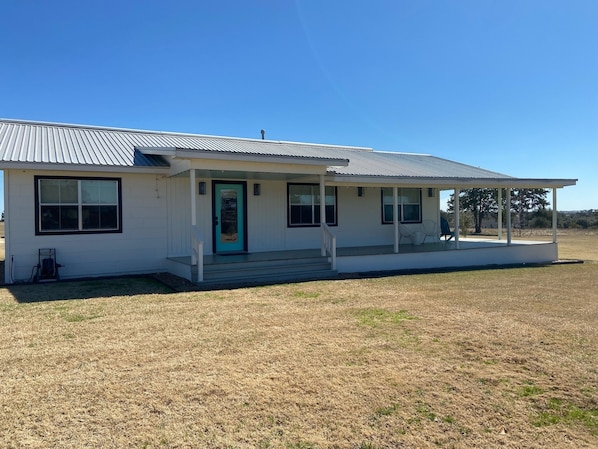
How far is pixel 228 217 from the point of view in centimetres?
1220

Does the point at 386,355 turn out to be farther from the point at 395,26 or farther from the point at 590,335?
the point at 395,26

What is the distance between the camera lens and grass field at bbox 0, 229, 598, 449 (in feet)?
10.0

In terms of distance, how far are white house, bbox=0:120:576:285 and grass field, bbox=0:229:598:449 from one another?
3.02m

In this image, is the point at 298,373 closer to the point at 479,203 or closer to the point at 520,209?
the point at 479,203

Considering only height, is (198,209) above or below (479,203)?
below

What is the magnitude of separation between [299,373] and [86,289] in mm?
6301

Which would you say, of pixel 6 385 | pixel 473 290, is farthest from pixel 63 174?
pixel 473 290

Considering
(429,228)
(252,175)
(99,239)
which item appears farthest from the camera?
(429,228)

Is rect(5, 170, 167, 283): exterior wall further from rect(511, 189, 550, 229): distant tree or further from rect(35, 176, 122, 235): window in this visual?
rect(511, 189, 550, 229): distant tree

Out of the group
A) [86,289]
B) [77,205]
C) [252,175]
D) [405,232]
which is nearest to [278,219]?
[252,175]

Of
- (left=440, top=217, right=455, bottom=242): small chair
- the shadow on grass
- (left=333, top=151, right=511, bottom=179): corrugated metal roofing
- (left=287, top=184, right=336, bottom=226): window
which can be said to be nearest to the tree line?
(left=333, top=151, right=511, bottom=179): corrugated metal roofing

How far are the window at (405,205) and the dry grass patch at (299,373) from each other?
7901mm

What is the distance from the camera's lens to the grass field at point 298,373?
305cm

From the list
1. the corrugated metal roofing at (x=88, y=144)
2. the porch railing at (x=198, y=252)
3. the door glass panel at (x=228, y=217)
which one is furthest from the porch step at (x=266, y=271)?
the corrugated metal roofing at (x=88, y=144)
